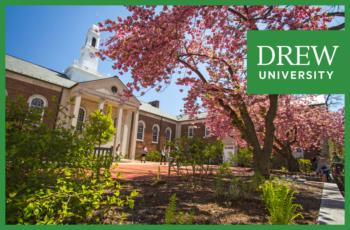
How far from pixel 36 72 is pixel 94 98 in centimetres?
458

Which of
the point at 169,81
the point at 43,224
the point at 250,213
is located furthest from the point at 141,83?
the point at 43,224

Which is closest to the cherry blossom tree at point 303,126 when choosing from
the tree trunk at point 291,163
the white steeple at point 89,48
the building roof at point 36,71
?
the tree trunk at point 291,163

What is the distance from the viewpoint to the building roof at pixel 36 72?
50.1 feet

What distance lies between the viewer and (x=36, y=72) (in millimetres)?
16547

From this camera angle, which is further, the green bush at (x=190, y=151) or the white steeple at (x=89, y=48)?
the white steeple at (x=89, y=48)

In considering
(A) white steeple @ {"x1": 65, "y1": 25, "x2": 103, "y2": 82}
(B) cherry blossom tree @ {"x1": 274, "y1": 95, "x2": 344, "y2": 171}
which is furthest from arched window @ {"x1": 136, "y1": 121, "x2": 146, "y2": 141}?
(B) cherry blossom tree @ {"x1": 274, "y1": 95, "x2": 344, "y2": 171}

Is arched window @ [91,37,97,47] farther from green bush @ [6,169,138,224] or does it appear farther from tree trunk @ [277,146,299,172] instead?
green bush @ [6,169,138,224]

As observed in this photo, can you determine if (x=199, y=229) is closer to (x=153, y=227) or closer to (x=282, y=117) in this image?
(x=153, y=227)

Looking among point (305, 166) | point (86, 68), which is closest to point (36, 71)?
point (86, 68)

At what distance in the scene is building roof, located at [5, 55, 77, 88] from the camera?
50.1 ft

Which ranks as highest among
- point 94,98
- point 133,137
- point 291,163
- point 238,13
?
point 94,98

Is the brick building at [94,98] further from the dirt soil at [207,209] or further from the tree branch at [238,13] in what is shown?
the dirt soil at [207,209]

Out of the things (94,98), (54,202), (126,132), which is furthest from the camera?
(126,132)

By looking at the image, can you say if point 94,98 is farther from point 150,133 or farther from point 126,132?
point 150,133
